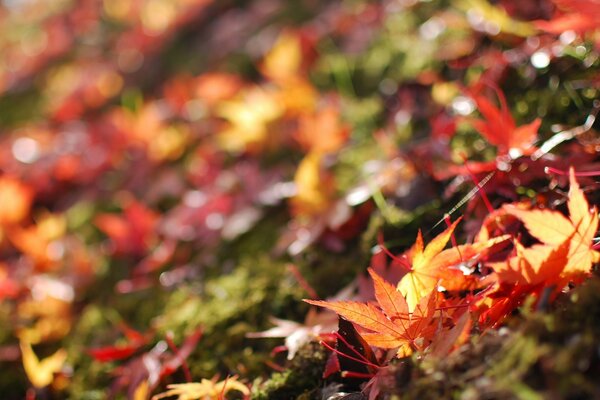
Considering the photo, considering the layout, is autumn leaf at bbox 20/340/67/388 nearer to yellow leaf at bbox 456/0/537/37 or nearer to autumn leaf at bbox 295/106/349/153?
autumn leaf at bbox 295/106/349/153

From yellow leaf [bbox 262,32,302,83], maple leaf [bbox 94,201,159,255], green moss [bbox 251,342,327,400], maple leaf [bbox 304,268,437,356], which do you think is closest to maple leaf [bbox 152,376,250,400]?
green moss [bbox 251,342,327,400]

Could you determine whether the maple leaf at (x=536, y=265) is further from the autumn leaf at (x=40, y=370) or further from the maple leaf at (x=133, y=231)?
the maple leaf at (x=133, y=231)

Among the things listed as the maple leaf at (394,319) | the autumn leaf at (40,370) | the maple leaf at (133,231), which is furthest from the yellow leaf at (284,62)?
the maple leaf at (394,319)

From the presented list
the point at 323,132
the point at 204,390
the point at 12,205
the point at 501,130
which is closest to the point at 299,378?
the point at 204,390

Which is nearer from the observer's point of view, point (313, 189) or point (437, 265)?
point (437, 265)

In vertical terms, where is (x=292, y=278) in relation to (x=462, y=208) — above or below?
below

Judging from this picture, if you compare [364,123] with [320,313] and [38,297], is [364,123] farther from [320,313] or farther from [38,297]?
[38,297]

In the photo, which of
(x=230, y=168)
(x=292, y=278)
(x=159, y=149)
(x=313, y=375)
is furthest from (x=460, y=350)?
(x=159, y=149)

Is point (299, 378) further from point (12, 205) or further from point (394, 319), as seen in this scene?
point (12, 205)
